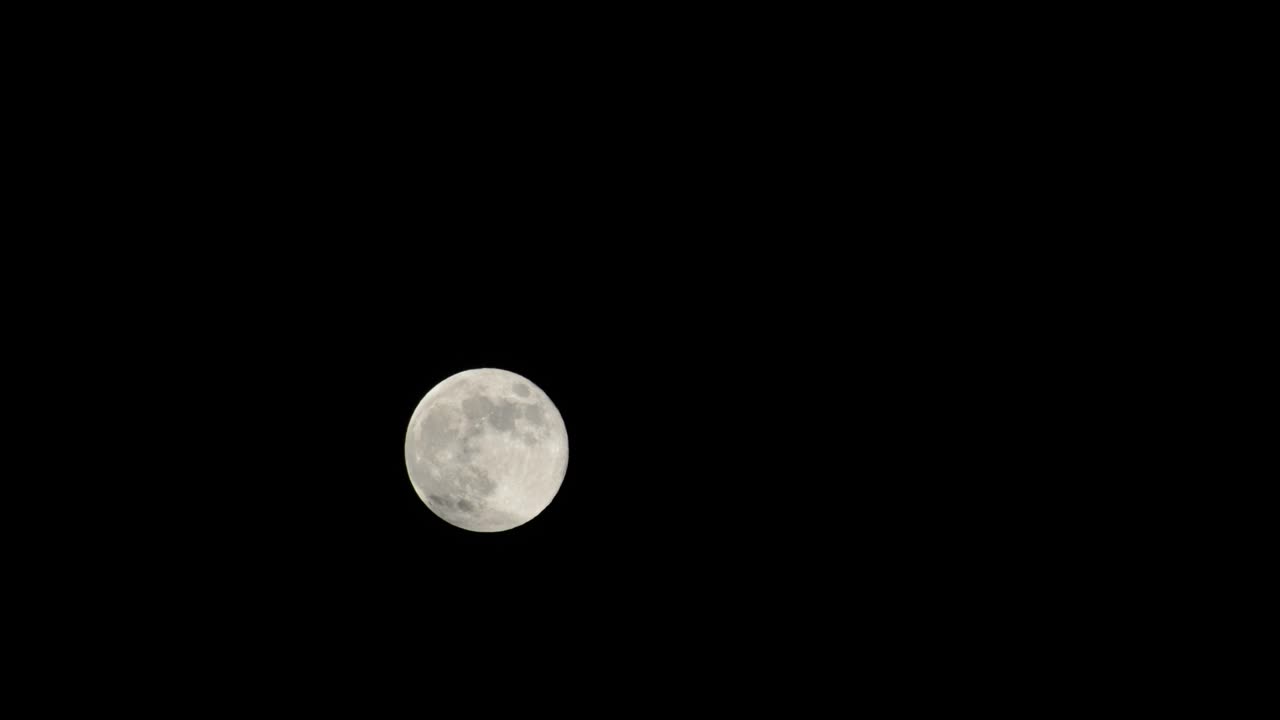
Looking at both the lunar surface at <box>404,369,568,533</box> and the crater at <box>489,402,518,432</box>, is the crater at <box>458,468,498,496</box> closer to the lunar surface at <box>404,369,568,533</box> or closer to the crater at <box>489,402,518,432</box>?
the lunar surface at <box>404,369,568,533</box>

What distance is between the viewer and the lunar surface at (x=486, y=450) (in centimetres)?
567

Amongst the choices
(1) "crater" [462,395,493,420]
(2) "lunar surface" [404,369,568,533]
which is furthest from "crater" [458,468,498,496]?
(1) "crater" [462,395,493,420]

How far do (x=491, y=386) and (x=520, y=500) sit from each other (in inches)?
32.7

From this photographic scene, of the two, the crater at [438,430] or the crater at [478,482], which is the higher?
the crater at [438,430]

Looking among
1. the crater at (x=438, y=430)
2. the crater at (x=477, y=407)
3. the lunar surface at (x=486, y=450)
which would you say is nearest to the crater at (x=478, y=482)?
the lunar surface at (x=486, y=450)

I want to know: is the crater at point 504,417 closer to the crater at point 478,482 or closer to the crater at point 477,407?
the crater at point 477,407

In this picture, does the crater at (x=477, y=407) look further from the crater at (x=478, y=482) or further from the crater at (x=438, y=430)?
the crater at (x=478, y=482)

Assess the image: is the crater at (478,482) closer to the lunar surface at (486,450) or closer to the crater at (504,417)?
the lunar surface at (486,450)

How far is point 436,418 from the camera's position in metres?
5.82

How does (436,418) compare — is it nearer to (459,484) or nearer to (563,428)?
(459,484)

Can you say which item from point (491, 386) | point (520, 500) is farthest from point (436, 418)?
point (520, 500)

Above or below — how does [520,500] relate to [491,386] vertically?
below

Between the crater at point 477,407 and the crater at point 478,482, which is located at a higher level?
the crater at point 477,407

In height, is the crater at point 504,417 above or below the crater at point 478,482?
above
